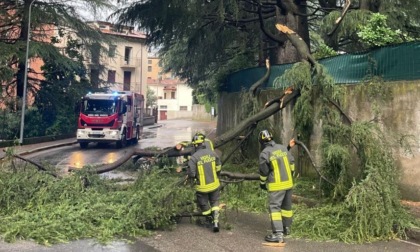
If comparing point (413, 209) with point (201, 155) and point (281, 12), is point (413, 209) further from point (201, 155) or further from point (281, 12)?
point (281, 12)

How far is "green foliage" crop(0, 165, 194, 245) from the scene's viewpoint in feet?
20.8

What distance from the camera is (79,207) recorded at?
23.1 feet

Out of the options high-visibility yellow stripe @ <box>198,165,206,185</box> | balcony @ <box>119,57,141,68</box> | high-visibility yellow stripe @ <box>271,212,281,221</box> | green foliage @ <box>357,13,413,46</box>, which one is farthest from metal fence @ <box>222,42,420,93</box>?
balcony @ <box>119,57,141,68</box>

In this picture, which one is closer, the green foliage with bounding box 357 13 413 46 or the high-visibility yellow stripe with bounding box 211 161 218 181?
the high-visibility yellow stripe with bounding box 211 161 218 181

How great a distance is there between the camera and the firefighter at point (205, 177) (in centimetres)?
679

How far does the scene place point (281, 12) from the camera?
13.2 meters

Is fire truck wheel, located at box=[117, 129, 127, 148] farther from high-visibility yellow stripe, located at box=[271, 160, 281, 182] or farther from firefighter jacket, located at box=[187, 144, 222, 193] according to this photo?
high-visibility yellow stripe, located at box=[271, 160, 281, 182]

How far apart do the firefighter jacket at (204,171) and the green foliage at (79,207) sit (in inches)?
13.3

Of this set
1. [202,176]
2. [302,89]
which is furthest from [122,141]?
[202,176]

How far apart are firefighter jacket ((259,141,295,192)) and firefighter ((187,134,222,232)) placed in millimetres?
854

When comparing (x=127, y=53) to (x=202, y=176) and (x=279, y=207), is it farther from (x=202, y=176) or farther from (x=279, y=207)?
(x=279, y=207)

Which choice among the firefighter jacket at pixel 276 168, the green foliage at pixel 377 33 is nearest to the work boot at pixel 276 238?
the firefighter jacket at pixel 276 168

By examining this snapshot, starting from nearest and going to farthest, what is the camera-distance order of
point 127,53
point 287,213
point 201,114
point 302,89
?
point 287,213, point 302,89, point 127,53, point 201,114

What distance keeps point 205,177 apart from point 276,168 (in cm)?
118
